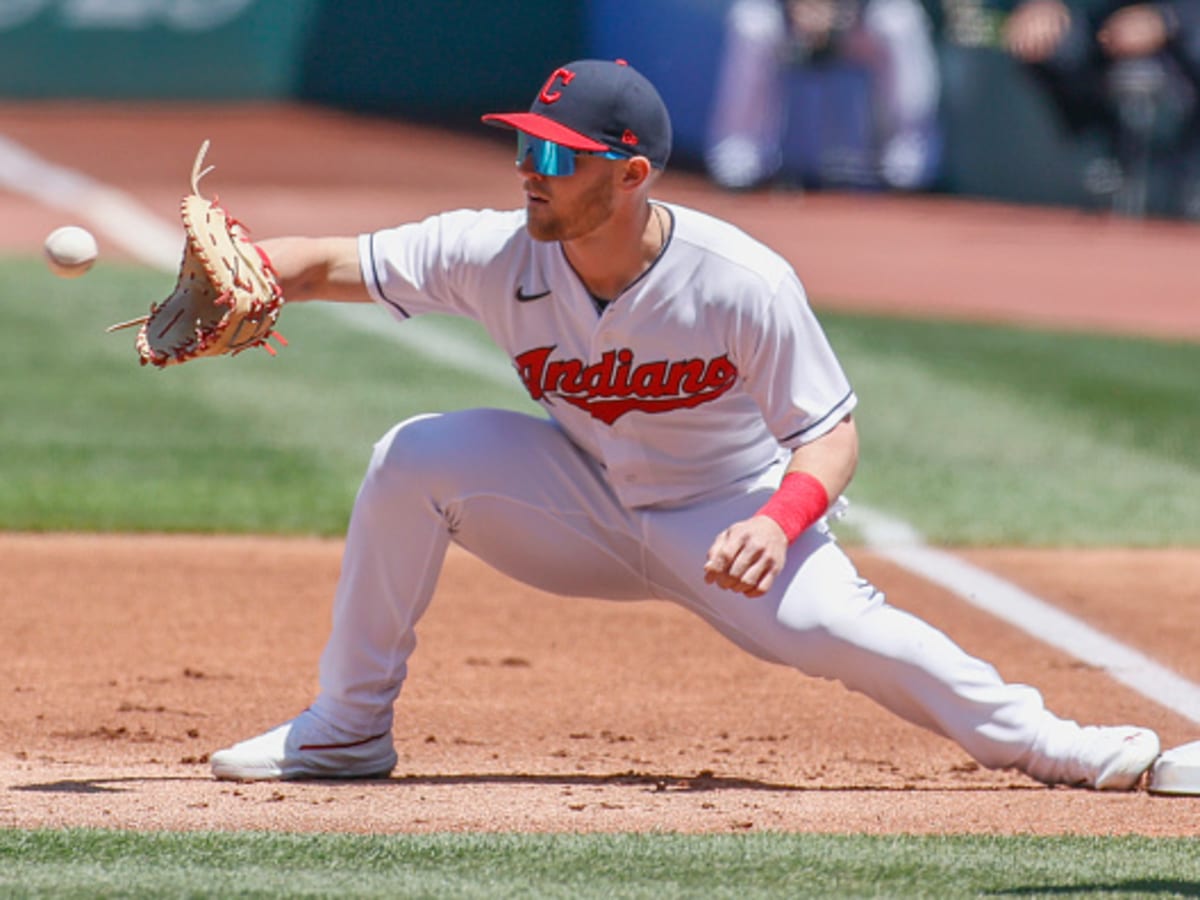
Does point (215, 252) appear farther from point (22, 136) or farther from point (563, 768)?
point (22, 136)

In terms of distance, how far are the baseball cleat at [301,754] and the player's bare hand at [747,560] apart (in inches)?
37.8

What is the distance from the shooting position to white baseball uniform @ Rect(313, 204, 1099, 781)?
4266 mm

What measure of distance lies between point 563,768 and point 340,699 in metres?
0.54

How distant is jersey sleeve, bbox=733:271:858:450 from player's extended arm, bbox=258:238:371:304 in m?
0.80

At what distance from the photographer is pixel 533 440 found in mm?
4586

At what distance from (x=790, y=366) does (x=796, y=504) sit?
0.93 ft

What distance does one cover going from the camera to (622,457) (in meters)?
4.50

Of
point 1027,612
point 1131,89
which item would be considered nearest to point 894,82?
point 1131,89

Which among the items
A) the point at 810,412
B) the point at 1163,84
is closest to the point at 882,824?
the point at 810,412

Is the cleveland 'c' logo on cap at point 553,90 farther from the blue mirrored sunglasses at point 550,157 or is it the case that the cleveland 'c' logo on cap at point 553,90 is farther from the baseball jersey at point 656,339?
the baseball jersey at point 656,339

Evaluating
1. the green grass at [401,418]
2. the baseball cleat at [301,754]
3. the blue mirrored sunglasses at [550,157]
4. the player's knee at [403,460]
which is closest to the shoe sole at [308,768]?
the baseball cleat at [301,754]

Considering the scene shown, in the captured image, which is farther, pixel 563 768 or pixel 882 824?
pixel 563 768

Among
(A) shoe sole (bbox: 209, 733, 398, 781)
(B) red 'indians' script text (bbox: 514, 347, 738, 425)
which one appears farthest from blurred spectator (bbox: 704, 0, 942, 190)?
(A) shoe sole (bbox: 209, 733, 398, 781)

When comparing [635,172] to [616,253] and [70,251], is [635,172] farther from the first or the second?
[70,251]
